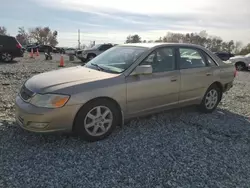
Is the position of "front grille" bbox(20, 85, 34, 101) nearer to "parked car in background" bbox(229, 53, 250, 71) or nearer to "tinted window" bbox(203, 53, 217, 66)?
"tinted window" bbox(203, 53, 217, 66)

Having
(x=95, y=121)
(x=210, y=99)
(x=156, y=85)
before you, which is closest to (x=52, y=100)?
(x=95, y=121)

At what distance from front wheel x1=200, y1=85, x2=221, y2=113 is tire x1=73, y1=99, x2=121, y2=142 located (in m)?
2.22

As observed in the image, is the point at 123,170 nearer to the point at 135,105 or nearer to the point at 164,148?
the point at 164,148

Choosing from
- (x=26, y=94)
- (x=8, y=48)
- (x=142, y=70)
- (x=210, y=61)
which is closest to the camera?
(x=26, y=94)

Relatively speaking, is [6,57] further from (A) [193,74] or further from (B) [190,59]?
(A) [193,74]

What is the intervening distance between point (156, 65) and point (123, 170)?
6.78ft

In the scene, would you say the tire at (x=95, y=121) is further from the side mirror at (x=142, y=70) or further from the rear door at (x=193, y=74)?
the rear door at (x=193, y=74)

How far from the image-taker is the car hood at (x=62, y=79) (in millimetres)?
3701

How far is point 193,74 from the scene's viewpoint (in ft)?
16.4

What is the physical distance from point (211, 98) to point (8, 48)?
13.5 meters

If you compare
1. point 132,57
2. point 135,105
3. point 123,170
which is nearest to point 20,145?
point 123,170

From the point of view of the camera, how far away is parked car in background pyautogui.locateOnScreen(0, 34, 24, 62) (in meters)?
15.3

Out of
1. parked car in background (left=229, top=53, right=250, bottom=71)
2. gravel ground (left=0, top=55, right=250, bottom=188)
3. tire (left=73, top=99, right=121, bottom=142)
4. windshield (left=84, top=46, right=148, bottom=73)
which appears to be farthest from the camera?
parked car in background (left=229, top=53, right=250, bottom=71)

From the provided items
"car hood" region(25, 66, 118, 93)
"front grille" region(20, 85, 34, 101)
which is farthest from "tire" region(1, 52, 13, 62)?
"front grille" region(20, 85, 34, 101)
